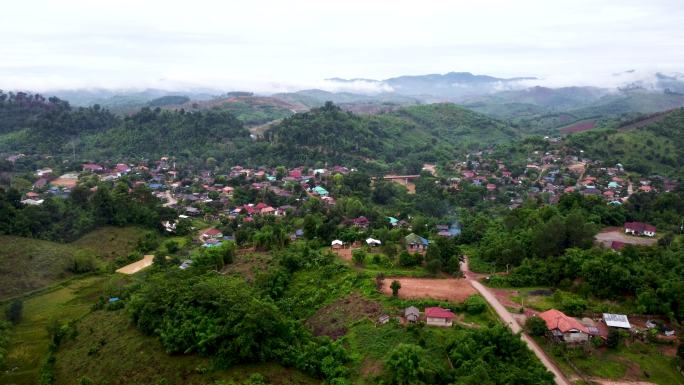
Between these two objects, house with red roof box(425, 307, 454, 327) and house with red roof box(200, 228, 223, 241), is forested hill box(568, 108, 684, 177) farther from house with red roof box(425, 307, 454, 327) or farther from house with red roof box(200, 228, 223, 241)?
house with red roof box(200, 228, 223, 241)

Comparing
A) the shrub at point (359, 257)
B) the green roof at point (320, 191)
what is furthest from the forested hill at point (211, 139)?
the shrub at point (359, 257)

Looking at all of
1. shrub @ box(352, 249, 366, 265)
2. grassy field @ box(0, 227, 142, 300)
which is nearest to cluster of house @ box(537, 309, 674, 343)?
shrub @ box(352, 249, 366, 265)

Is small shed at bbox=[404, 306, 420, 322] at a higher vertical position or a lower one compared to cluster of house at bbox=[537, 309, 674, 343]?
lower

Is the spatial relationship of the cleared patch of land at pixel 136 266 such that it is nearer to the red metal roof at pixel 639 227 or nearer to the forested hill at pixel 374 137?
the red metal roof at pixel 639 227

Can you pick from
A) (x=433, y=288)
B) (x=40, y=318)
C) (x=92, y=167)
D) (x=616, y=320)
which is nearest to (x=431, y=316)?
Result: (x=433, y=288)

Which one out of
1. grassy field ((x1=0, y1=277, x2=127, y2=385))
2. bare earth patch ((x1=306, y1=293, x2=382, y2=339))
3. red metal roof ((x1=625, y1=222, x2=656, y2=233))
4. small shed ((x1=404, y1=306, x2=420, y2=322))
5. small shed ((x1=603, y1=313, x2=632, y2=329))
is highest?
red metal roof ((x1=625, y1=222, x2=656, y2=233))

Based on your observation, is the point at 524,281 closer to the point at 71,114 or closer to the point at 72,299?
the point at 72,299
